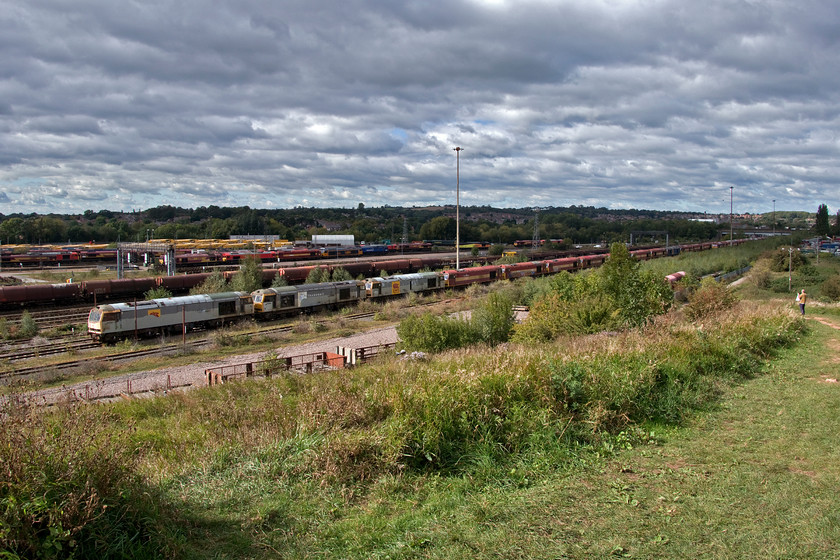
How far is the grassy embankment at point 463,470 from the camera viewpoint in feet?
15.7

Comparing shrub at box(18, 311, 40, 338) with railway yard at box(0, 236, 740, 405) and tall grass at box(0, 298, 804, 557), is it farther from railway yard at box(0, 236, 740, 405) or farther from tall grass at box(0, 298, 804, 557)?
tall grass at box(0, 298, 804, 557)

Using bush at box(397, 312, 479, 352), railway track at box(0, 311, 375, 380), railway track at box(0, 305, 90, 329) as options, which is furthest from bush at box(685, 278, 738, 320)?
railway track at box(0, 305, 90, 329)

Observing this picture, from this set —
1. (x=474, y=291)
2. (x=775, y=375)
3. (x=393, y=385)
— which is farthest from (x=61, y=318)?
(x=775, y=375)

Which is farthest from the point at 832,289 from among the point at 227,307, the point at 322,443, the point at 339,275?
the point at 322,443

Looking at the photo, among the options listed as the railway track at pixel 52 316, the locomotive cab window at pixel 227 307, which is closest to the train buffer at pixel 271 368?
the locomotive cab window at pixel 227 307

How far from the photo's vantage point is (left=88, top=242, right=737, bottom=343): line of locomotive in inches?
1180

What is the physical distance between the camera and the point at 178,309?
3225 centimetres

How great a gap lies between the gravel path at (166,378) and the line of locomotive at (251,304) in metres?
5.98

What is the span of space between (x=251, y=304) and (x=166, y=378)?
47.9 feet

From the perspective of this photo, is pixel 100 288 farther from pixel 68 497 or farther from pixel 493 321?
pixel 68 497

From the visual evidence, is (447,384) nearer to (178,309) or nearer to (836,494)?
(836,494)

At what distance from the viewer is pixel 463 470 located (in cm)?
681

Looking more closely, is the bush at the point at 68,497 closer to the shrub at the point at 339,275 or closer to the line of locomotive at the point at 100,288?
the line of locomotive at the point at 100,288

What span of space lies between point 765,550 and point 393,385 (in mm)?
5077
